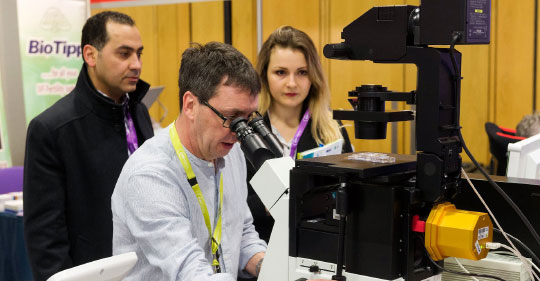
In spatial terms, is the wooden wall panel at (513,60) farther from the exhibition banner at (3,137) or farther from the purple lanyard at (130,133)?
the exhibition banner at (3,137)

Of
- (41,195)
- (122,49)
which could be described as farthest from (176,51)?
(41,195)

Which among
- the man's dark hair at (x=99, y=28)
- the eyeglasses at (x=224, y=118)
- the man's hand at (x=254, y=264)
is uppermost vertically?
the man's dark hair at (x=99, y=28)

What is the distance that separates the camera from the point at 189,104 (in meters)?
1.67

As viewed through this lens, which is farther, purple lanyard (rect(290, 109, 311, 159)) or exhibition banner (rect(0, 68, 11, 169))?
exhibition banner (rect(0, 68, 11, 169))

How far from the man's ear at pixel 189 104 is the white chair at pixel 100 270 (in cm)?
42

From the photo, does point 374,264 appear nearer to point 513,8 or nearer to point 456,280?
point 456,280

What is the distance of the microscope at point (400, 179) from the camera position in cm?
120

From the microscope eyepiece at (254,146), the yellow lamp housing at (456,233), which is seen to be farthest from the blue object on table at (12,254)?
the yellow lamp housing at (456,233)

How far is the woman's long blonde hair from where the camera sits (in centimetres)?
267

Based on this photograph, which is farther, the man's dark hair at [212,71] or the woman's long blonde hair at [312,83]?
the woman's long blonde hair at [312,83]

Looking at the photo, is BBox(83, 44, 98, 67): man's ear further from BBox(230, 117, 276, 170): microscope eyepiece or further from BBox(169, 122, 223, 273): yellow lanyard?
BBox(230, 117, 276, 170): microscope eyepiece

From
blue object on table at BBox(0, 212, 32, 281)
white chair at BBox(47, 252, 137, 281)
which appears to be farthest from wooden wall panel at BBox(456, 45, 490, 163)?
white chair at BBox(47, 252, 137, 281)

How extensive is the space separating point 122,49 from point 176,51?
3552mm

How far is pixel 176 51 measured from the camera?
20.5ft
